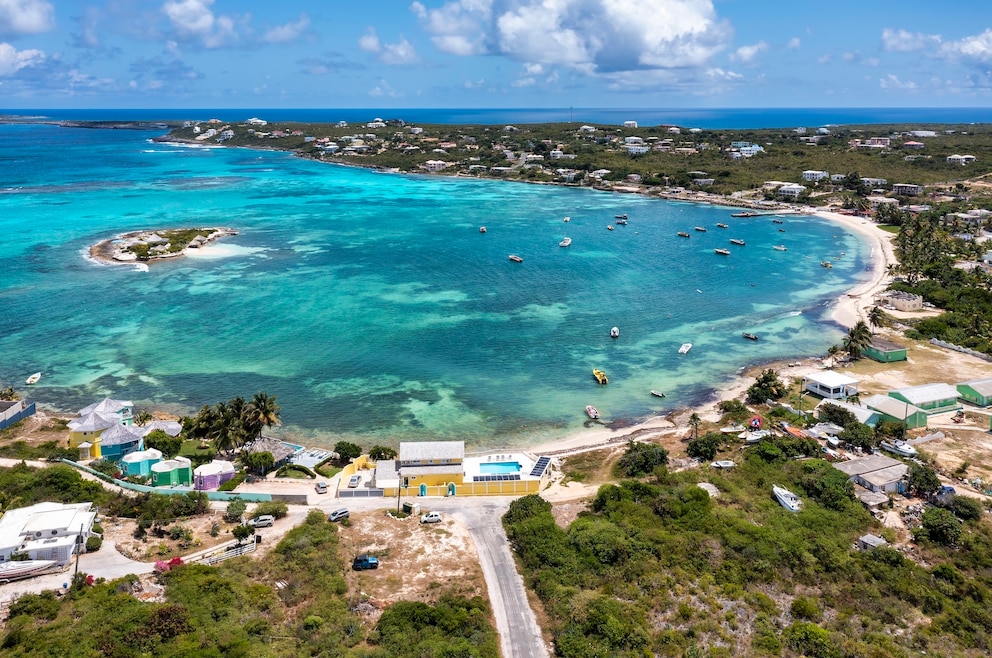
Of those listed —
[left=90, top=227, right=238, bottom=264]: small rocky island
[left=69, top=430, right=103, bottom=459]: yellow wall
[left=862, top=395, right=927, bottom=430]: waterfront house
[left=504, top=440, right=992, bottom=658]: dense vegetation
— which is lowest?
[left=504, top=440, right=992, bottom=658]: dense vegetation

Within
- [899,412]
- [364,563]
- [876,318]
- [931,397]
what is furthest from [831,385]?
[364,563]

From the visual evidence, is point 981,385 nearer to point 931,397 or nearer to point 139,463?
point 931,397

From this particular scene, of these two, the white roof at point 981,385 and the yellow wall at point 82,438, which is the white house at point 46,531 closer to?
the yellow wall at point 82,438

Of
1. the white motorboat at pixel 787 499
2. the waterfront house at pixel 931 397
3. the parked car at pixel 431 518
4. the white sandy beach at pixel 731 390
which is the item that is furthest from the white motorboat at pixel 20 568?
the waterfront house at pixel 931 397

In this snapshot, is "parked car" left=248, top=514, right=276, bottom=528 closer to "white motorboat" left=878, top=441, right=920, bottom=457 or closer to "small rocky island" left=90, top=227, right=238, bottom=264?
"white motorboat" left=878, top=441, right=920, bottom=457

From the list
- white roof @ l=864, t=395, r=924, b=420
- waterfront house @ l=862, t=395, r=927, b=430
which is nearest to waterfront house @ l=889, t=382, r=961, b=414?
white roof @ l=864, t=395, r=924, b=420

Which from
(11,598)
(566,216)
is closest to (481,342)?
(11,598)

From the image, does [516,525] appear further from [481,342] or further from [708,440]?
[481,342]
